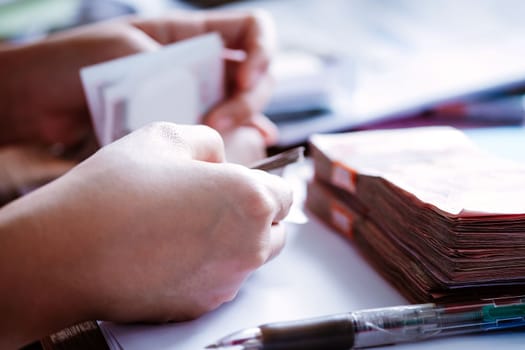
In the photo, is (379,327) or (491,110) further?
(491,110)

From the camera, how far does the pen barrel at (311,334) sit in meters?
0.38

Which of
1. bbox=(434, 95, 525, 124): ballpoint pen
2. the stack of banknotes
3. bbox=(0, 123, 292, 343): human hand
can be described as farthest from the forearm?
bbox=(434, 95, 525, 124): ballpoint pen

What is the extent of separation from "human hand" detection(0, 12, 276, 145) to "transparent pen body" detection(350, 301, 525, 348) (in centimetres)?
46

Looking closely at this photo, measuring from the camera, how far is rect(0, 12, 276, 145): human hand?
85cm

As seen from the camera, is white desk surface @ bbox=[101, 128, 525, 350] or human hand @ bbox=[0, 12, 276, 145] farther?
human hand @ bbox=[0, 12, 276, 145]

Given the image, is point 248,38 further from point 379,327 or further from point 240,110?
point 379,327


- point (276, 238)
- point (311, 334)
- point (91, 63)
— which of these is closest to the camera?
point (311, 334)

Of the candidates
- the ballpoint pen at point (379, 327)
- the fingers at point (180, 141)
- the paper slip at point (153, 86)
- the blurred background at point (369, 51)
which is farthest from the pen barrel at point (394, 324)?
the blurred background at point (369, 51)

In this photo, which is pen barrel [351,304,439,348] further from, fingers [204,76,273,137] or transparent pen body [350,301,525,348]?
fingers [204,76,273,137]

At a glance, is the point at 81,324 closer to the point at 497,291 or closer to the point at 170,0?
the point at 497,291

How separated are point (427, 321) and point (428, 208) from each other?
8 centimetres

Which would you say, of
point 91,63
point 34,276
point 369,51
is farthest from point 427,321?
point 369,51

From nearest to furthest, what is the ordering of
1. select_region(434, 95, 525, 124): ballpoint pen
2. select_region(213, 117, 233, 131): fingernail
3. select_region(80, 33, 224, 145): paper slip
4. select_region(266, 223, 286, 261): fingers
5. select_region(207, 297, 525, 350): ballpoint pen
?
1. select_region(207, 297, 525, 350): ballpoint pen
2. select_region(266, 223, 286, 261): fingers
3. select_region(80, 33, 224, 145): paper slip
4. select_region(213, 117, 233, 131): fingernail
5. select_region(434, 95, 525, 124): ballpoint pen

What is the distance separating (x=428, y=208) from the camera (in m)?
0.46
